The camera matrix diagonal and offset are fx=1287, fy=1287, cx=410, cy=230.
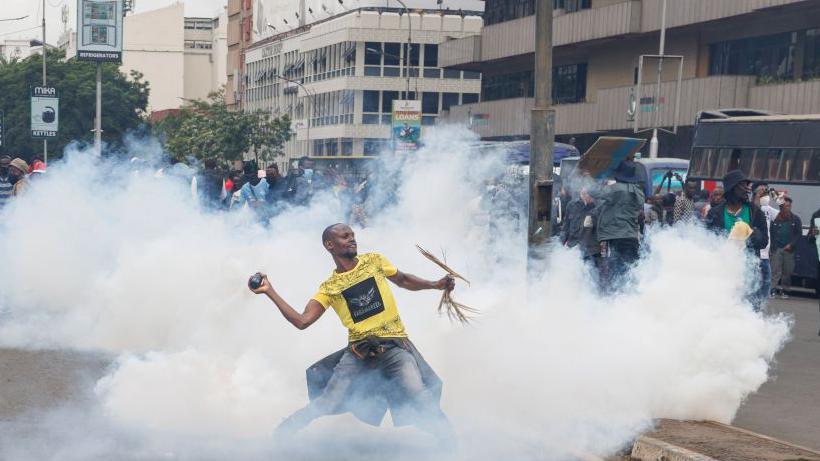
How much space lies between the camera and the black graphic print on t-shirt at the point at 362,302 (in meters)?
7.30

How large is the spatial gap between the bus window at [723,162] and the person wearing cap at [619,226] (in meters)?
14.2

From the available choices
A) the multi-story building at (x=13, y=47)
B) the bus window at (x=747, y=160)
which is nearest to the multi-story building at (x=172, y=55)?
the multi-story building at (x=13, y=47)

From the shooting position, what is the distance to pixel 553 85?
158 ft

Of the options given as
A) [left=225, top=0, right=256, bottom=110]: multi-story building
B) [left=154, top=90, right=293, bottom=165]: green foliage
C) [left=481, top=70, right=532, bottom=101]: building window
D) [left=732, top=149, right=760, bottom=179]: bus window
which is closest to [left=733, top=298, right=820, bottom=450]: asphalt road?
[left=732, top=149, right=760, bottom=179]: bus window

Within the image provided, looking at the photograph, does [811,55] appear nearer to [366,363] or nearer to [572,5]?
[572,5]

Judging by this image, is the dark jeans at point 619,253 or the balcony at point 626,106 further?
the balcony at point 626,106

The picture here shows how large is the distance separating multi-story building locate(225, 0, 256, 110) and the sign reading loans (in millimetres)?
51361

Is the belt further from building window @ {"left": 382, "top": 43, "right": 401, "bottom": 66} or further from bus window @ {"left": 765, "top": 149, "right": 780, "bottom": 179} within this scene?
building window @ {"left": 382, "top": 43, "right": 401, "bottom": 66}

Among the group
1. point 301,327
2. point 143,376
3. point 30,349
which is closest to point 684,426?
point 301,327

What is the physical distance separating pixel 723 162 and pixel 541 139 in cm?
1647

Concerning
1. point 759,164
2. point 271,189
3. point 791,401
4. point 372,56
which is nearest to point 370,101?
point 372,56

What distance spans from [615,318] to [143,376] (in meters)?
3.08

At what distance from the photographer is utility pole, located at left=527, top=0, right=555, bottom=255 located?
10945mm

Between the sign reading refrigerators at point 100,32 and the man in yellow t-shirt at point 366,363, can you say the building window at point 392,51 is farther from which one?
the man in yellow t-shirt at point 366,363
